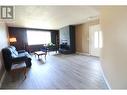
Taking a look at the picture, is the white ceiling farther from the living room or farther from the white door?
the white door

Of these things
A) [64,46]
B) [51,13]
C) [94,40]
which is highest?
[51,13]

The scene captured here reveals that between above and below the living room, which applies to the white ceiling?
above

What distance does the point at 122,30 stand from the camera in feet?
6.16

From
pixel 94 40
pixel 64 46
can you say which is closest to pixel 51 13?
pixel 94 40

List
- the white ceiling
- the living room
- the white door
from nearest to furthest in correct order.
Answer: the living room < the white ceiling < the white door

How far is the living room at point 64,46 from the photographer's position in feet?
9.86

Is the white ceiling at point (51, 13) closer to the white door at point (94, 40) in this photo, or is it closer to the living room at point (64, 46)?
the living room at point (64, 46)

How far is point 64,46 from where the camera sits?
28.8 ft

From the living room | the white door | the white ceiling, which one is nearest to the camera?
the living room

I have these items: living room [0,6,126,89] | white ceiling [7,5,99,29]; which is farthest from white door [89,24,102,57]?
white ceiling [7,5,99,29]

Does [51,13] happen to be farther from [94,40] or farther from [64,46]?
[64,46]

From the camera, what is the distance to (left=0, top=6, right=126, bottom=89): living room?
3.00m

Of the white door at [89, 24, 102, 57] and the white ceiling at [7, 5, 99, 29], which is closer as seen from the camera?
the white ceiling at [7, 5, 99, 29]

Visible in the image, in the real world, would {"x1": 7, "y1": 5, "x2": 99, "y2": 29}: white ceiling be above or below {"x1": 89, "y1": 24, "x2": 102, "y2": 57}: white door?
above
